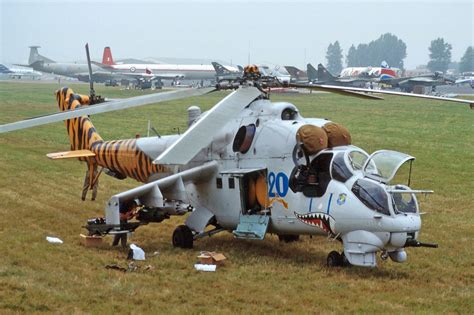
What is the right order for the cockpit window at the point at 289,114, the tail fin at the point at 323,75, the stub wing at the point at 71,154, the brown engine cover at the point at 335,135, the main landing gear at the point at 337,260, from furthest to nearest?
the tail fin at the point at 323,75 → the stub wing at the point at 71,154 → the cockpit window at the point at 289,114 → the brown engine cover at the point at 335,135 → the main landing gear at the point at 337,260

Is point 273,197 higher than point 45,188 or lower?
higher

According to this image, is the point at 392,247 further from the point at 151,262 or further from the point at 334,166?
the point at 151,262

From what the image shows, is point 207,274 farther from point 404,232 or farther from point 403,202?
point 403,202

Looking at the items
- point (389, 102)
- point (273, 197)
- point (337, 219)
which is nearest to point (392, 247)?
point (337, 219)

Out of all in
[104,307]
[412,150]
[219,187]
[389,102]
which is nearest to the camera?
[104,307]

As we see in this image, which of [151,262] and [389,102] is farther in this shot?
[389,102]

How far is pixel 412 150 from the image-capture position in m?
29.2

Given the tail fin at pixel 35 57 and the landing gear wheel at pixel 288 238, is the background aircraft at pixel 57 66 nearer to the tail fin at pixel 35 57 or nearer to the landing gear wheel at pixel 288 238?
the tail fin at pixel 35 57

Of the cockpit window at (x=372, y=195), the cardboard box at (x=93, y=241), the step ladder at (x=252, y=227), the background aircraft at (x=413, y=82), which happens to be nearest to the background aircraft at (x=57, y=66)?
the background aircraft at (x=413, y=82)

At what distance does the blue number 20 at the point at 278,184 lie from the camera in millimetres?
12102

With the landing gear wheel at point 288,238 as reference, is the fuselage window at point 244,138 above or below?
above

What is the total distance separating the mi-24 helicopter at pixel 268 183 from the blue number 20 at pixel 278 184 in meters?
0.02

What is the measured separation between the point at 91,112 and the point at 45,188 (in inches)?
400

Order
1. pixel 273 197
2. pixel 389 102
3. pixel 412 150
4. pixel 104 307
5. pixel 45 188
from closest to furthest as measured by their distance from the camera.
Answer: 1. pixel 104 307
2. pixel 273 197
3. pixel 45 188
4. pixel 412 150
5. pixel 389 102
